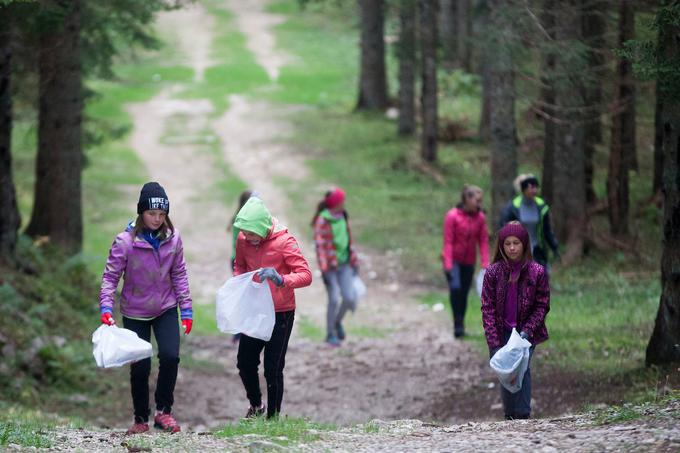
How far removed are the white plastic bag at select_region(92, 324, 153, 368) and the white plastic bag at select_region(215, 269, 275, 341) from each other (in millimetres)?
669

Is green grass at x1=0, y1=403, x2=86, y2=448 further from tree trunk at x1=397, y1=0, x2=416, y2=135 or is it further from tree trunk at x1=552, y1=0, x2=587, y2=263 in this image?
tree trunk at x1=397, y1=0, x2=416, y2=135

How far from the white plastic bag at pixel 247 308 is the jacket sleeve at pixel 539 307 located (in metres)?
1.94

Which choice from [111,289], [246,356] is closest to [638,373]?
[246,356]

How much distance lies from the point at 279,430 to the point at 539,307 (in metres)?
2.14

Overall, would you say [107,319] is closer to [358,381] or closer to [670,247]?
[670,247]

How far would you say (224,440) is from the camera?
22.5 ft

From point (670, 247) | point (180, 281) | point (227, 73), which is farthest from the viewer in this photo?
point (227, 73)

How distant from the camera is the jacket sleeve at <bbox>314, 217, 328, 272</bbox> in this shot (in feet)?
42.1

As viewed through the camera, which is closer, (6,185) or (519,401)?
(519,401)

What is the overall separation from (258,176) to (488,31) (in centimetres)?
1387

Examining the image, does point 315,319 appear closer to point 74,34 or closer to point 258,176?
point 74,34

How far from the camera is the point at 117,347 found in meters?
7.16

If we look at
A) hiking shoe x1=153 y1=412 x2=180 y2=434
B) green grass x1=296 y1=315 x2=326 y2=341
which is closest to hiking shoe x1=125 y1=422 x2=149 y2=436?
hiking shoe x1=153 y1=412 x2=180 y2=434

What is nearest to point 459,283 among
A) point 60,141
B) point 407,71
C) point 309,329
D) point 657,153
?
point 309,329
